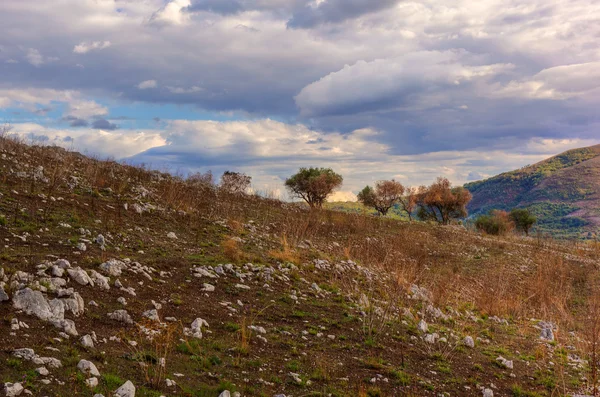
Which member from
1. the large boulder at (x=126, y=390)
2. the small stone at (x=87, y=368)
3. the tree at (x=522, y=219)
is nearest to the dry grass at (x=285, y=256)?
the small stone at (x=87, y=368)

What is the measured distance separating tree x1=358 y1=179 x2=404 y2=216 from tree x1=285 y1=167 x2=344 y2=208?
12.5 m

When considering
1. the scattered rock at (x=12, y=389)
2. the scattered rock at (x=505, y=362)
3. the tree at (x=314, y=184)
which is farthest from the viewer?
the tree at (x=314, y=184)

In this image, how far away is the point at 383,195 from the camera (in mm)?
76188

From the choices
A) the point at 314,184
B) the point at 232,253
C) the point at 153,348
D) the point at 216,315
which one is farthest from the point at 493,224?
the point at 153,348

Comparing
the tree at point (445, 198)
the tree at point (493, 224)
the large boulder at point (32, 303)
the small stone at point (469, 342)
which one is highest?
the tree at point (445, 198)

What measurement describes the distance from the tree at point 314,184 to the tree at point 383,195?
12450 mm

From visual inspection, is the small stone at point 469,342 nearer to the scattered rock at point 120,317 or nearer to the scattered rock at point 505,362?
the scattered rock at point 505,362

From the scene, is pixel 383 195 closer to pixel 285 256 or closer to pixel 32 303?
pixel 285 256

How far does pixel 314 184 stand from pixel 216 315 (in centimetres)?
5309

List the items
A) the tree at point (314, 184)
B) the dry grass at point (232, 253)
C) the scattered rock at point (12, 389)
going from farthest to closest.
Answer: the tree at point (314, 184) < the dry grass at point (232, 253) < the scattered rock at point (12, 389)

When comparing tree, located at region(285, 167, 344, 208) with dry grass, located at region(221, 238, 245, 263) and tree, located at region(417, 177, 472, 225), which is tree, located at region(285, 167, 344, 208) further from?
dry grass, located at region(221, 238, 245, 263)

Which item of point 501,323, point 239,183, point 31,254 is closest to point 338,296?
point 501,323

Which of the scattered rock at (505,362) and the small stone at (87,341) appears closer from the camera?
the small stone at (87,341)

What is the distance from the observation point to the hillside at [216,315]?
663 cm
